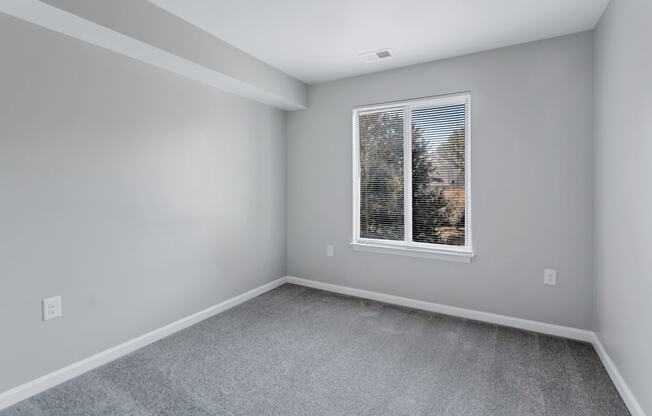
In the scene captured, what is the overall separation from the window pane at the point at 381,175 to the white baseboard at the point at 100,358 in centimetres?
165

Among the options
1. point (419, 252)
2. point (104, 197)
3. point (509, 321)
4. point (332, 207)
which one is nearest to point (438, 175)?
point (419, 252)

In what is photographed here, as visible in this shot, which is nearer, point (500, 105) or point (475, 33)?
point (475, 33)

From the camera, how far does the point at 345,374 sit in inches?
84.0

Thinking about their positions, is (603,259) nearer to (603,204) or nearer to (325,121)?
(603,204)

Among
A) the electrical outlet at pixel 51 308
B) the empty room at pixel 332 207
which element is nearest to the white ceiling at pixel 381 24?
the empty room at pixel 332 207

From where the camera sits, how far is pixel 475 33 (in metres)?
2.58

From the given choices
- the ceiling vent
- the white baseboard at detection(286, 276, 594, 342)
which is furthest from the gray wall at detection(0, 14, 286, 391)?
the ceiling vent

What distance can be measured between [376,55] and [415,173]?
116 centimetres

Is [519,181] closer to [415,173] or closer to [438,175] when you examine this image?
[438,175]

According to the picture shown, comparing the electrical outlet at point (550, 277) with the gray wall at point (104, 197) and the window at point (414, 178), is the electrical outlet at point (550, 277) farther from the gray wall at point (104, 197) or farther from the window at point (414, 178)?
the gray wall at point (104, 197)

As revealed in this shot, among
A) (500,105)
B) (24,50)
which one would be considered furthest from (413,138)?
(24,50)

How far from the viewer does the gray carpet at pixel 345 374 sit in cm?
181

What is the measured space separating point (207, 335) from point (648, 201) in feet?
9.51

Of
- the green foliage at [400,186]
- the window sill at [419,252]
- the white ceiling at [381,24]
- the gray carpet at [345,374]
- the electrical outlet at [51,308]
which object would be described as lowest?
the gray carpet at [345,374]
